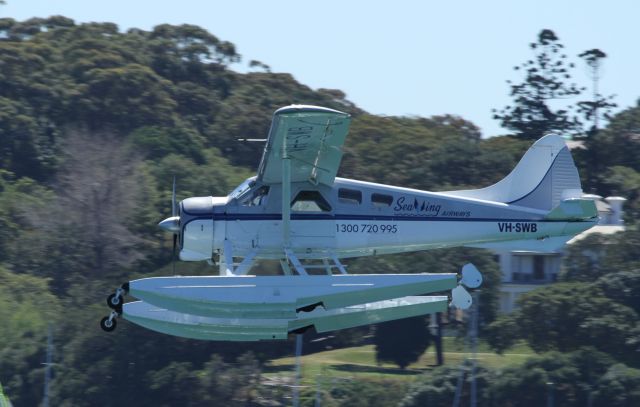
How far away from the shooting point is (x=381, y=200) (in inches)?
581

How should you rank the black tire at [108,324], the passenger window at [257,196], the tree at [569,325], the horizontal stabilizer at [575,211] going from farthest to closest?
the tree at [569,325] < the horizontal stabilizer at [575,211] < the passenger window at [257,196] < the black tire at [108,324]

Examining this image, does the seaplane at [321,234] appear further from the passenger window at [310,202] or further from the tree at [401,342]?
the tree at [401,342]

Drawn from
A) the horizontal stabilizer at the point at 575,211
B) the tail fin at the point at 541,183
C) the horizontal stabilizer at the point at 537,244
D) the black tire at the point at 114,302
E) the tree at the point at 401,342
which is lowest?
the tree at the point at 401,342

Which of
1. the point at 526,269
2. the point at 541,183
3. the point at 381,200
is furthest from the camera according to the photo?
the point at 526,269

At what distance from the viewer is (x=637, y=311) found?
3086 centimetres

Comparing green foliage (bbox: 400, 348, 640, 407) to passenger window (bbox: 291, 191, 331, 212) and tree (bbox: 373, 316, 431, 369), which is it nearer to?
tree (bbox: 373, 316, 431, 369)

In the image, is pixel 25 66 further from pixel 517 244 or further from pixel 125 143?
pixel 517 244

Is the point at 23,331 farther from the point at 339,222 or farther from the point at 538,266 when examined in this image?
the point at 538,266

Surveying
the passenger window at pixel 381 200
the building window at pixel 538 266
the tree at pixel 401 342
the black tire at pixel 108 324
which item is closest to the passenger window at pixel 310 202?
the passenger window at pixel 381 200

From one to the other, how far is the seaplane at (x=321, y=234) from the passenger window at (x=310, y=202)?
1 cm

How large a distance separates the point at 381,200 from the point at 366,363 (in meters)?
15.4

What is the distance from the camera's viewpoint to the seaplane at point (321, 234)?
1365 centimetres

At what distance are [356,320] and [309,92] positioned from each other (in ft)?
130

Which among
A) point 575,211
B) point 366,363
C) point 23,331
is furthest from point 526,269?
point 575,211
